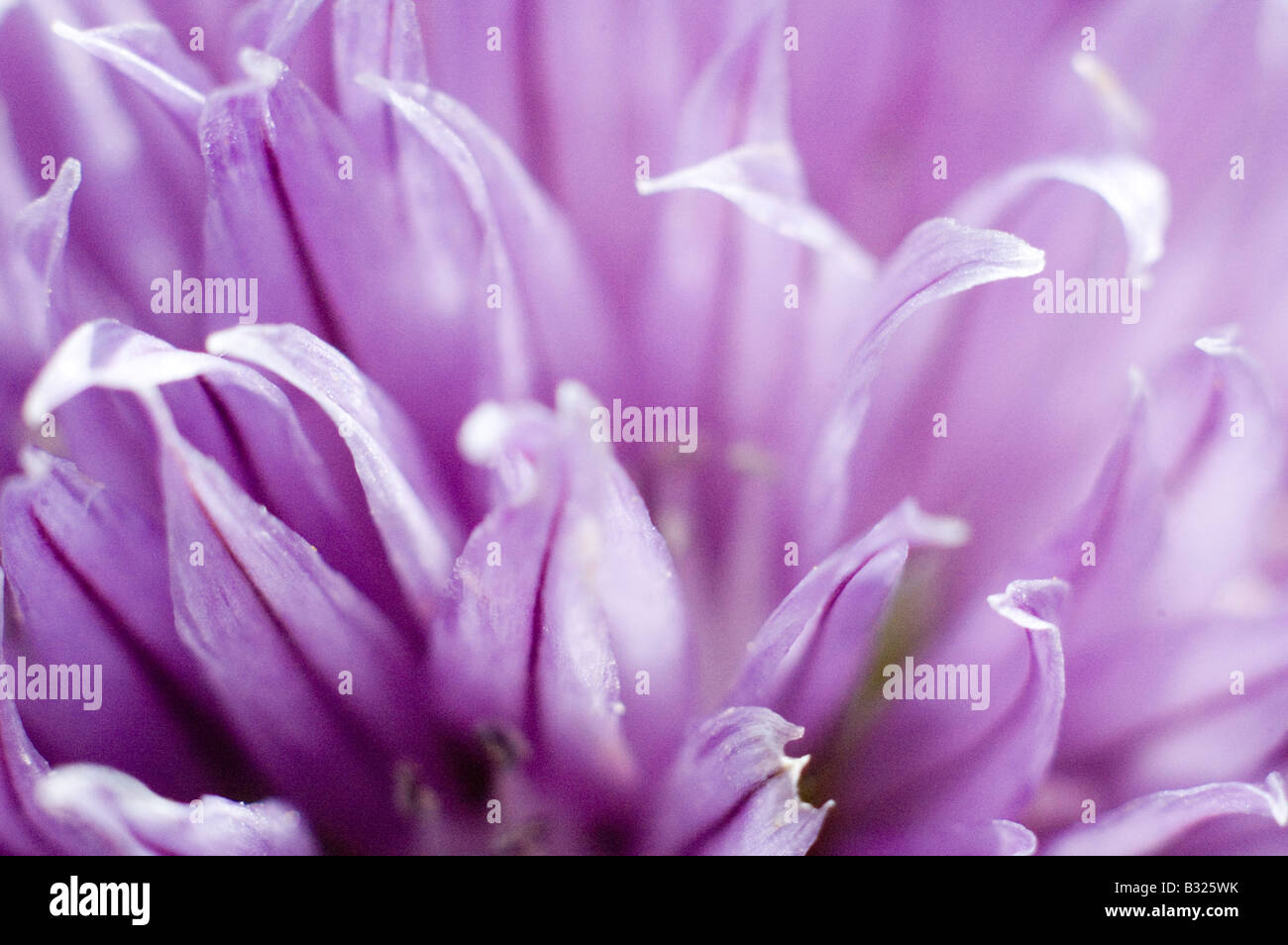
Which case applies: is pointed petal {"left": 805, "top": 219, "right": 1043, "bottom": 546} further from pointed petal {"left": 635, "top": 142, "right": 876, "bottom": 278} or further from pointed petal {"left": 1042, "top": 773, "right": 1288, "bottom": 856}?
pointed petal {"left": 1042, "top": 773, "right": 1288, "bottom": 856}

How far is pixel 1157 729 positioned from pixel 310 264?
0.46 m

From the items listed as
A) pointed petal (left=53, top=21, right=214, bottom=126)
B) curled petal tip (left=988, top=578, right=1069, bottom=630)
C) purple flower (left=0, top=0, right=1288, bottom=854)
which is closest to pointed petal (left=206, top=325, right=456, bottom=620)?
purple flower (left=0, top=0, right=1288, bottom=854)

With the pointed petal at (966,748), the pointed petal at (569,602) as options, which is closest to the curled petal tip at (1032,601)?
the pointed petal at (966,748)

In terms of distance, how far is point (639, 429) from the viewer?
0.70 meters

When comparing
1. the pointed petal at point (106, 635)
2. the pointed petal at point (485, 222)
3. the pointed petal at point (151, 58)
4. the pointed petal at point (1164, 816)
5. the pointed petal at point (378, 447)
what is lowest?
the pointed petal at point (1164, 816)

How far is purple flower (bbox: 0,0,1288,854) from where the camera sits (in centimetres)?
51

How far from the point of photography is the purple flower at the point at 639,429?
51 cm

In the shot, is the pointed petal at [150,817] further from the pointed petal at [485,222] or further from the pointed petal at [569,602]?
the pointed petal at [485,222]

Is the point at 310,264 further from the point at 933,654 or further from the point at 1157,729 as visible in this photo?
the point at 1157,729

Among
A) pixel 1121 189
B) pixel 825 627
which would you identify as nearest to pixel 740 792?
pixel 825 627

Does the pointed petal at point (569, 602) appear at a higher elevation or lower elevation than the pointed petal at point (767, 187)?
lower
